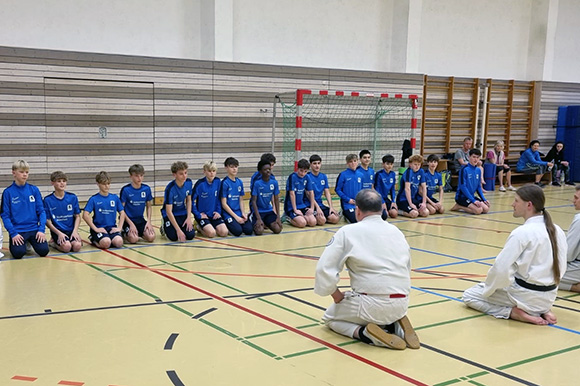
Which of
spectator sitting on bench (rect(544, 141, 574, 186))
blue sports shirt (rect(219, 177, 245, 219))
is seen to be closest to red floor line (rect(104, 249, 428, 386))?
blue sports shirt (rect(219, 177, 245, 219))

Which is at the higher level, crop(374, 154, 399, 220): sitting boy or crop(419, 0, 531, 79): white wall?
crop(419, 0, 531, 79): white wall

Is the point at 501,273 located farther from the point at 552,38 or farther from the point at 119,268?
the point at 552,38

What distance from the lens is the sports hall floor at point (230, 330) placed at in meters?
4.34

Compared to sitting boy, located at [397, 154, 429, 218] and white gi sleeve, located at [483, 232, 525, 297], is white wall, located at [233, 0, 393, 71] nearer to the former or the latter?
sitting boy, located at [397, 154, 429, 218]

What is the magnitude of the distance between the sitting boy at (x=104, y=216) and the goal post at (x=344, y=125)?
6.98m

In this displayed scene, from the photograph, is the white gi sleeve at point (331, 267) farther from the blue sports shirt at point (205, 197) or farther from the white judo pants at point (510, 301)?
the blue sports shirt at point (205, 197)

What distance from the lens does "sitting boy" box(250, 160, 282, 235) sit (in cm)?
1029

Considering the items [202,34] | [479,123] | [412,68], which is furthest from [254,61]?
[479,123]

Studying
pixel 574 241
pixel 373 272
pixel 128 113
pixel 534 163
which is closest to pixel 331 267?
pixel 373 272

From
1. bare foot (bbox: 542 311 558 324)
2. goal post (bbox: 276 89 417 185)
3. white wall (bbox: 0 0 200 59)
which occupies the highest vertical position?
white wall (bbox: 0 0 200 59)

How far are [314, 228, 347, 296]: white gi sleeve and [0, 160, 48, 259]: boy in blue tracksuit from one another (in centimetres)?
493

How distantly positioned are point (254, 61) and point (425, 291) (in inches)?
399

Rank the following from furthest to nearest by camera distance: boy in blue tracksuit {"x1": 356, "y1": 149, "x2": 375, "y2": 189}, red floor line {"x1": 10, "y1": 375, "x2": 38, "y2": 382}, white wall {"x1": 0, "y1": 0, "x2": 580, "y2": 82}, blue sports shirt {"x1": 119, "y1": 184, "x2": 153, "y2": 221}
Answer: white wall {"x1": 0, "y1": 0, "x2": 580, "y2": 82}, boy in blue tracksuit {"x1": 356, "y1": 149, "x2": 375, "y2": 189}, blue sports shirt {"x1": 119, "y1": 184, "x2": 153, "y2": 221}, red floor line {"x1": 10, "y1": 375, "x2": 38, "y2": 382}

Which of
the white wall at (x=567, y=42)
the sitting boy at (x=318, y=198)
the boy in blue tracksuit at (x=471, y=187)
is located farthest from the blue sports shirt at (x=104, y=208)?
the white wall at (x=567, y=42)
